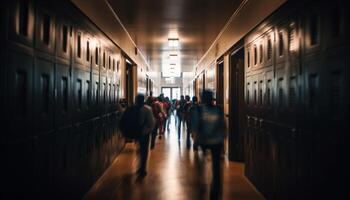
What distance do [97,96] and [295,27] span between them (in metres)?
3.59

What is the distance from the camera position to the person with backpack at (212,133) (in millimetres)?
4938

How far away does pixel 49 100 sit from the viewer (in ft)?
12.0

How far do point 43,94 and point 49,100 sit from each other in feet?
0.54

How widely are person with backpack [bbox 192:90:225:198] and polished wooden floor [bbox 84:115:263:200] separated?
0.39 meters

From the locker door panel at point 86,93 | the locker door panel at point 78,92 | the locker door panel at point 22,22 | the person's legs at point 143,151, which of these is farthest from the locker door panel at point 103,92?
the locker door panel at point 22,22

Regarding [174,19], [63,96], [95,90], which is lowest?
[63,96]

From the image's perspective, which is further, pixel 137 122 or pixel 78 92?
pixel 137 122

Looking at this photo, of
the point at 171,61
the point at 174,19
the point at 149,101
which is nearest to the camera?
the point at 174,19

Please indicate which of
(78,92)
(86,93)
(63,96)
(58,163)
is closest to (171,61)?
(86,93)

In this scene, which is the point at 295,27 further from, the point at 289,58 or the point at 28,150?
the point at 28,150

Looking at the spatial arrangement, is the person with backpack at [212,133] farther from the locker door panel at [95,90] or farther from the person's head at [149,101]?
the person's head at [149,101]

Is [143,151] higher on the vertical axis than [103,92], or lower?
lower

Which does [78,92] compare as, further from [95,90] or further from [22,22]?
[22,22]

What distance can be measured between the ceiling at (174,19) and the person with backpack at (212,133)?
8.29 ft
